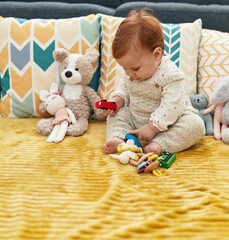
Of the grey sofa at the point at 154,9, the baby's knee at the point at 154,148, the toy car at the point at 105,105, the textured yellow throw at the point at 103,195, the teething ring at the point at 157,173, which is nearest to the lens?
the textured yellow throw at the point at 103,195

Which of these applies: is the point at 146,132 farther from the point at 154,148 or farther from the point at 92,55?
the point at 92,55

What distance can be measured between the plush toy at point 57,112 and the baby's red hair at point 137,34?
419 mm

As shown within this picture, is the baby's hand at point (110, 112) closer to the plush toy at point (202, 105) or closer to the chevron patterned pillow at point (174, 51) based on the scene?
the chevron patterned pillow at point (174, 51)

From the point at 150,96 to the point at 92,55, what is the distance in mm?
415

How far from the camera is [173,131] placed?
104cm

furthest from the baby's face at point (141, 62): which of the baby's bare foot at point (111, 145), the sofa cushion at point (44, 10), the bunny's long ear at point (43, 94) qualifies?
the sofa cushion at point (44, 10)

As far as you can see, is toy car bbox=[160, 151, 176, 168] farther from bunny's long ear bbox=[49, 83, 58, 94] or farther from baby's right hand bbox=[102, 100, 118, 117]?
bunny's long ear bbox=[49, 83, 58, 94]

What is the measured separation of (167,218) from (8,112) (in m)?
1.03

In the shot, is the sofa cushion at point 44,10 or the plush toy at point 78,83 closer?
the plush toy at point 78,83

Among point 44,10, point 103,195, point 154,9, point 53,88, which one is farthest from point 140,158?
point 44,10

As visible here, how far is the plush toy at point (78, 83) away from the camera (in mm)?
1277

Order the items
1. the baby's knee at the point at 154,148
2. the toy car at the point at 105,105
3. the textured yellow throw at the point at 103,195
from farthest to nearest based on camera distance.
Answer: the toy car at the point at 105,105 → the baby's knee at the point at 154,148 → the textured yellow throw at the point at 103,195

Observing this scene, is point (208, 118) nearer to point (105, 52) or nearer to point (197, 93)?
point (197, 93)

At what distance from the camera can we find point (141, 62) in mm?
968
